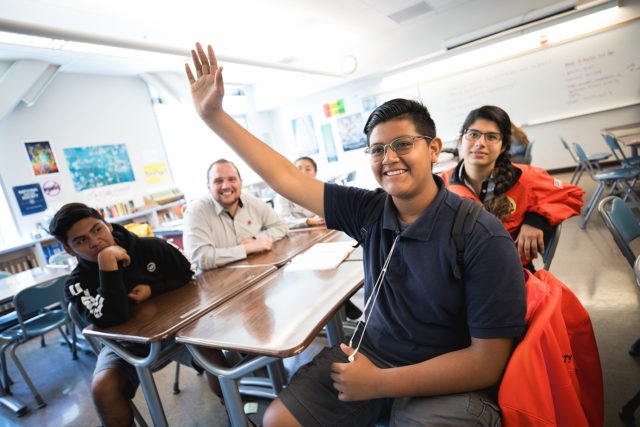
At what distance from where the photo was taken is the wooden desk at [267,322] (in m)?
1.07

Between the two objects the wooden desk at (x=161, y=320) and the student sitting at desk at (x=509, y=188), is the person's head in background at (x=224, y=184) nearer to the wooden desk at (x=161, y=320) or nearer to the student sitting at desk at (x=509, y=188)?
the wooden desk at (x=161, y=320)

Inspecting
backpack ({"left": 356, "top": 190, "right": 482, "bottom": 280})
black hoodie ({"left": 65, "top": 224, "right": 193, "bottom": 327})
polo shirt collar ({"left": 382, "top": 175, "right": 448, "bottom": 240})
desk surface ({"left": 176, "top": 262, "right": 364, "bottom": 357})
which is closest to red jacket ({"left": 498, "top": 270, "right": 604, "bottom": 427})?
backpack ({"left": 356, "top": 190, "right": 482, "bottom": 280})

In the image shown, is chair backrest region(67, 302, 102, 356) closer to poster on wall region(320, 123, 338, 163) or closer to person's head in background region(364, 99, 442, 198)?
person's head in background region(364, 99, 442, 198)

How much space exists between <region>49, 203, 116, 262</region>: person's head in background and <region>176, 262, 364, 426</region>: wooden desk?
72 cm

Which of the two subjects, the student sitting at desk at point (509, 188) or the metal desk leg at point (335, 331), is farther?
the metal desk leg at point (335, 331)

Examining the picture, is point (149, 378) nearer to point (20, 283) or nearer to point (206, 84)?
point (206, 84)

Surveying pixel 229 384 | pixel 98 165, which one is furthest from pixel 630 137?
pixel 98 165

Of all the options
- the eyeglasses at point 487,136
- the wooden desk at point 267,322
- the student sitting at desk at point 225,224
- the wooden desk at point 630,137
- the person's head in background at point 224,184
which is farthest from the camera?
the wooden desk at point 630,137

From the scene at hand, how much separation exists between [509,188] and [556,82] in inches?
240

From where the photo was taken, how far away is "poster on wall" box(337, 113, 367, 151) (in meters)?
8.09

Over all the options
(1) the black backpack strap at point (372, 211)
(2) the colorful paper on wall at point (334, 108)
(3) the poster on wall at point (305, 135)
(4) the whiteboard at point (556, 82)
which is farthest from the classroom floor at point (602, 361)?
(3) the poster on wall at point (305, 135)

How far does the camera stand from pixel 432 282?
0.95 metres

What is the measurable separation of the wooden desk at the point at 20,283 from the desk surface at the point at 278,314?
2208 millimetres

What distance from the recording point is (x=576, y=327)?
Answer: 1.00 m
